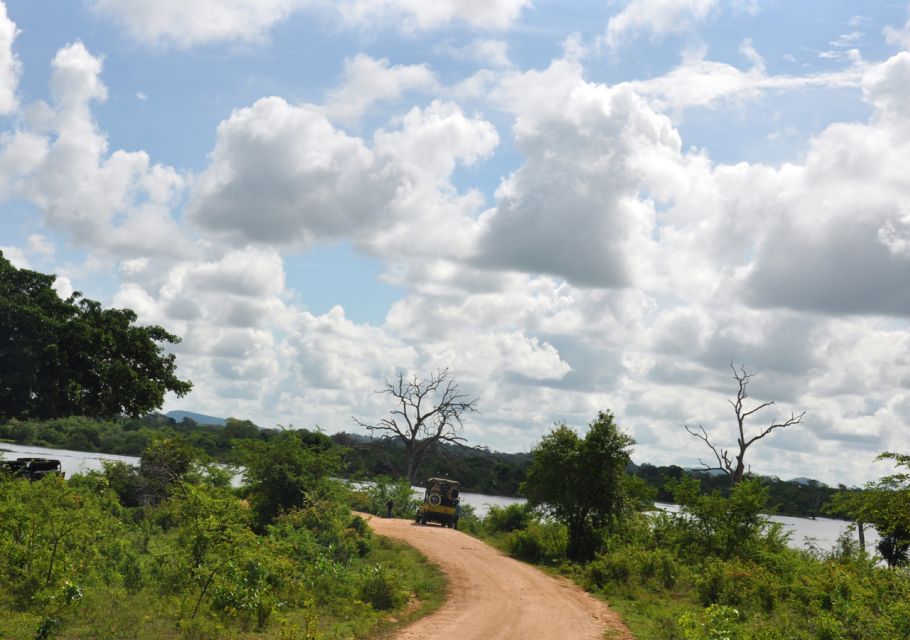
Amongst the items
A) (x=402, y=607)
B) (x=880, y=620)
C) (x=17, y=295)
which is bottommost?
(x=402, y=607)

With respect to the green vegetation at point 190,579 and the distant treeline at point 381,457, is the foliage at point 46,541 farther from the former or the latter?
the distant treeline at point 381,457

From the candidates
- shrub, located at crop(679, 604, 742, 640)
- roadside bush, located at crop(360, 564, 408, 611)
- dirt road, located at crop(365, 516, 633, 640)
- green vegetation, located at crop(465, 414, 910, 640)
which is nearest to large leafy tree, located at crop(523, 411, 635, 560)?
green vegetation, located at crop(465, 414, 910, 640)

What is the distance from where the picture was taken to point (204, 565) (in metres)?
18.2

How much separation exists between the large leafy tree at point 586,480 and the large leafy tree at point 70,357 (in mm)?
19524

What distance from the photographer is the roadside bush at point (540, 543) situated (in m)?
33.7

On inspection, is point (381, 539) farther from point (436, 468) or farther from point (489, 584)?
point (436, 468)

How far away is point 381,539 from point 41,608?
59.1 feet

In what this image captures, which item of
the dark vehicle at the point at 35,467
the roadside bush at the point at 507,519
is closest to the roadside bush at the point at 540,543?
the roadside bush at the point at 507,519

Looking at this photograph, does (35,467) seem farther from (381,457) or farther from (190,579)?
(381,457)

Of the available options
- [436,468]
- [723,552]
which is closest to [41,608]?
[723,552]

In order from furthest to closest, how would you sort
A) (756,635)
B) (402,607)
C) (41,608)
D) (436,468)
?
(436,468), (402,607), (756,635), (41,608)

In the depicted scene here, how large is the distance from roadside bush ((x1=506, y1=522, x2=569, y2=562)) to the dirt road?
1.74m

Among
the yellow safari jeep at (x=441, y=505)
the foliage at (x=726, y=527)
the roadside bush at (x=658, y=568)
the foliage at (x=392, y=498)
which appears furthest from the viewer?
the foliage at (x=392, y=498)

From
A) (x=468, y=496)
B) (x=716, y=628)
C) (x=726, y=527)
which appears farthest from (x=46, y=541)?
(x=468, y=496)
